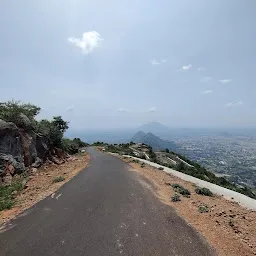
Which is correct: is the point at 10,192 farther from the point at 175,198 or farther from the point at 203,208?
the point at 203,208

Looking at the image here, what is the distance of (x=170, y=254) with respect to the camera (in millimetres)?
6789

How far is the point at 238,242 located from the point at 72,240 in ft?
16.2

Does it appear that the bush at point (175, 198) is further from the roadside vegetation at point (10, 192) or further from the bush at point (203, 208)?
the roadside vegetation at point (10, 192)

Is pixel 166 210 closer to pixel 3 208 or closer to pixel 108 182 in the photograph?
pixel 108 182

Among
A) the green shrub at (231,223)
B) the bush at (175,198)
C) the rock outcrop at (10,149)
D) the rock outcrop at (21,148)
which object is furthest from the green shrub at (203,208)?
the rock outcrop at (10,149)

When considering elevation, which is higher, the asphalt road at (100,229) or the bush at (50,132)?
the bush at (50,132)

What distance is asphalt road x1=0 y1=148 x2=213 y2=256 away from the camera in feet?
23.2

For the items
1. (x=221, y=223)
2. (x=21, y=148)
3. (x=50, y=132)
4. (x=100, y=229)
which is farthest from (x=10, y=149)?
(x=221, y=223)

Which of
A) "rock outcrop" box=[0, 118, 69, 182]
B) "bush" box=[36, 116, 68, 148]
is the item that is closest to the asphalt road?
"rock outcrop" box=[0, 118, 69, 182]

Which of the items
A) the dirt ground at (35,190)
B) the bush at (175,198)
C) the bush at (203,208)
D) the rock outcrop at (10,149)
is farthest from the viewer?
the rock outcrop at (10,149)

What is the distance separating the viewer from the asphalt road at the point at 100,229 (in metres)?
7.08

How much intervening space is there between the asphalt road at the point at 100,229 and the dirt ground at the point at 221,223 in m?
0.45

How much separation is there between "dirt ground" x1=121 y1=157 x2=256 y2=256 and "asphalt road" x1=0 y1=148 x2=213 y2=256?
0.45m

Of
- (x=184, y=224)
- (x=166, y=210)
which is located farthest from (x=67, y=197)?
(x=184, y=224)
